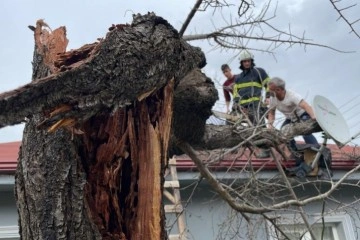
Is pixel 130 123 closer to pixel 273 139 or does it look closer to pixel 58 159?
pixel 58 159

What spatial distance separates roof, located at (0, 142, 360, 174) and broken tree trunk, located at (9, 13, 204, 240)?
303 centimetres

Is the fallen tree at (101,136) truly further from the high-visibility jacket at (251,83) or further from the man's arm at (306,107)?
the high-visibility jacket at (251,83)

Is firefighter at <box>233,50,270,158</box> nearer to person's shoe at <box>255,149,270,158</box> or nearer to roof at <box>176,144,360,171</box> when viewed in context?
person's shoe at <box>255,149,270,158</box>

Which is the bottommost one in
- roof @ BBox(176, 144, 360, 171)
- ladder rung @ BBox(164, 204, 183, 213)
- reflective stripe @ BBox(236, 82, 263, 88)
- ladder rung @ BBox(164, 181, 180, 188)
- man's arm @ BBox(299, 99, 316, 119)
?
ladder rung @ BBox(164, 204, 183, 213)

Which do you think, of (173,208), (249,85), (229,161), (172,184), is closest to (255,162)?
(229,161)

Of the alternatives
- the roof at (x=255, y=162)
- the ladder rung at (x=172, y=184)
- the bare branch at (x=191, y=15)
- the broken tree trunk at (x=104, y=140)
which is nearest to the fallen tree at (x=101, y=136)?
the broken tree trunk at (x=104, y=140)

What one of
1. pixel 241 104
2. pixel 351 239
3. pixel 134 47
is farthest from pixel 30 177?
pixel 351 239

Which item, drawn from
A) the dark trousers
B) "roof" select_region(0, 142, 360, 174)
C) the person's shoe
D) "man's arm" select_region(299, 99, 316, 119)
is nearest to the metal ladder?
"roof" select_region(0, 142, 360, 174)

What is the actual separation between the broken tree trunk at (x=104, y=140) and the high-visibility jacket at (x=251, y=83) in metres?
3.86

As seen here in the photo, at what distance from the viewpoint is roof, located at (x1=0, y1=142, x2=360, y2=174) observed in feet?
19.5

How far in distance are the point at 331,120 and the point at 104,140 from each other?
4.07m

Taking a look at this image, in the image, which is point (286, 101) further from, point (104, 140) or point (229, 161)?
point (104, 140)

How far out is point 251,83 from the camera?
6703 mm

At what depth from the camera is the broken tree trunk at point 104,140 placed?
2.16 metres
